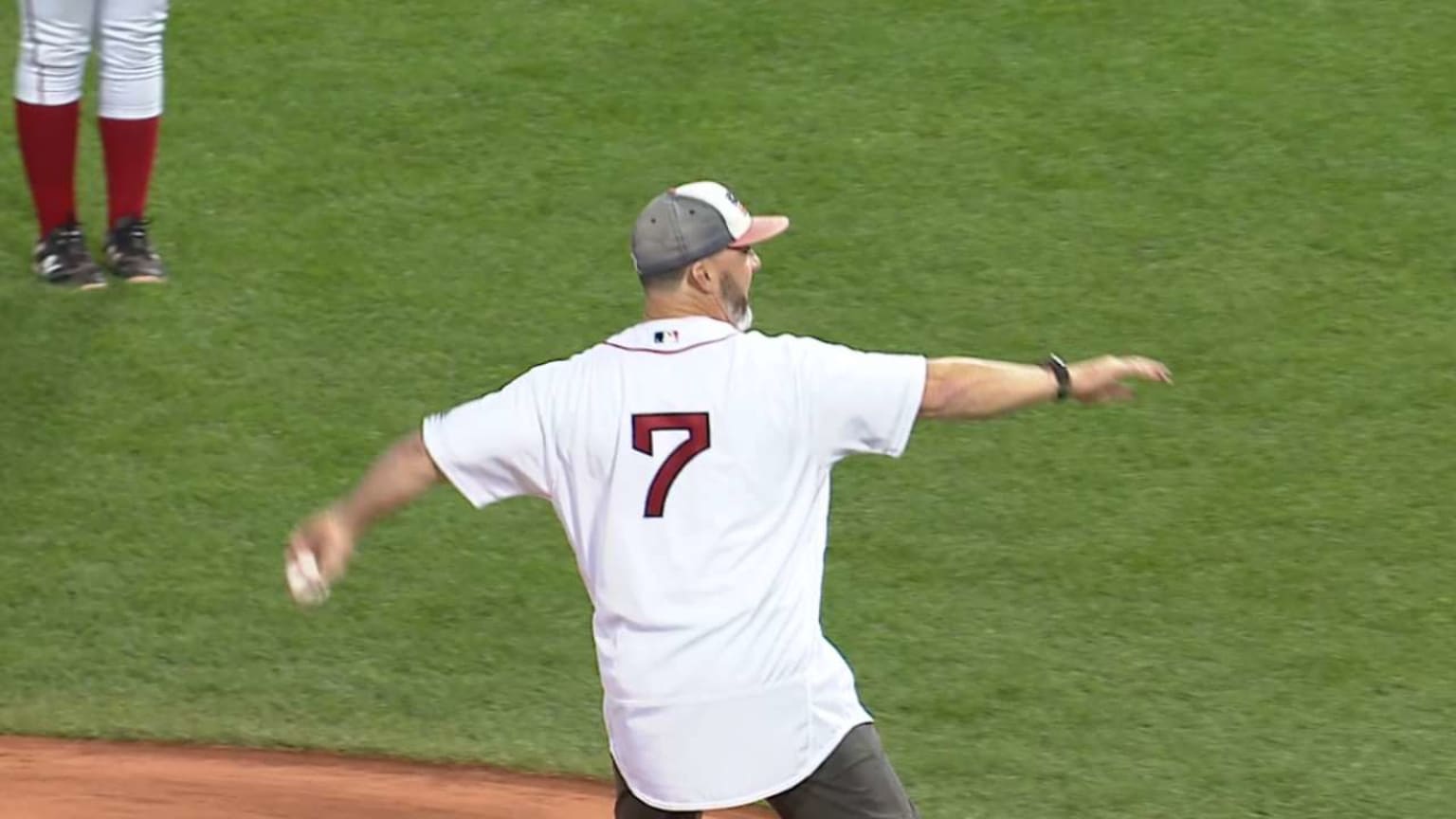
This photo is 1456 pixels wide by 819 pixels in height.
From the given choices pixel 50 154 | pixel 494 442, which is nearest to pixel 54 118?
pixel 50 154

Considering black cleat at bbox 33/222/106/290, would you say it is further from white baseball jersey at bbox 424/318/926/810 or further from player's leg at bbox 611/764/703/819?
player's leg at bbox 611/764/703/819

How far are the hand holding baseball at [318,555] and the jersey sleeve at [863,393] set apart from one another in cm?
79

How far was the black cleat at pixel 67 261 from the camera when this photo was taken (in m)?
7.04

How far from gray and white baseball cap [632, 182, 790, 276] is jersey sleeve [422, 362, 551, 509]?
27cm

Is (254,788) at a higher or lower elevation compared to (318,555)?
lower

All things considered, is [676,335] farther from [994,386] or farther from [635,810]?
[635,810]

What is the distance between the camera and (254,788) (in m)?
5.26

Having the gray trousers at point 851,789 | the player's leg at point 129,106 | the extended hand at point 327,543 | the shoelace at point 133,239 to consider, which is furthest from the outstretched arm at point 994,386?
the shoelace at point 133,239

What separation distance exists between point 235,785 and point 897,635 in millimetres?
1597

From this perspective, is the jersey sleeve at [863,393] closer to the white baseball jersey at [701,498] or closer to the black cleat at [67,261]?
the white baseball jersey at [701,498]

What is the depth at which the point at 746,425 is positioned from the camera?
3.74 m

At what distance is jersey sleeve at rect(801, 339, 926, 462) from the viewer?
12.3ft

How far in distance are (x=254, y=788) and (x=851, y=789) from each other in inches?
74.4

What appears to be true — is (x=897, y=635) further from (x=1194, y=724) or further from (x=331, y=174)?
(x=331, y=174)
